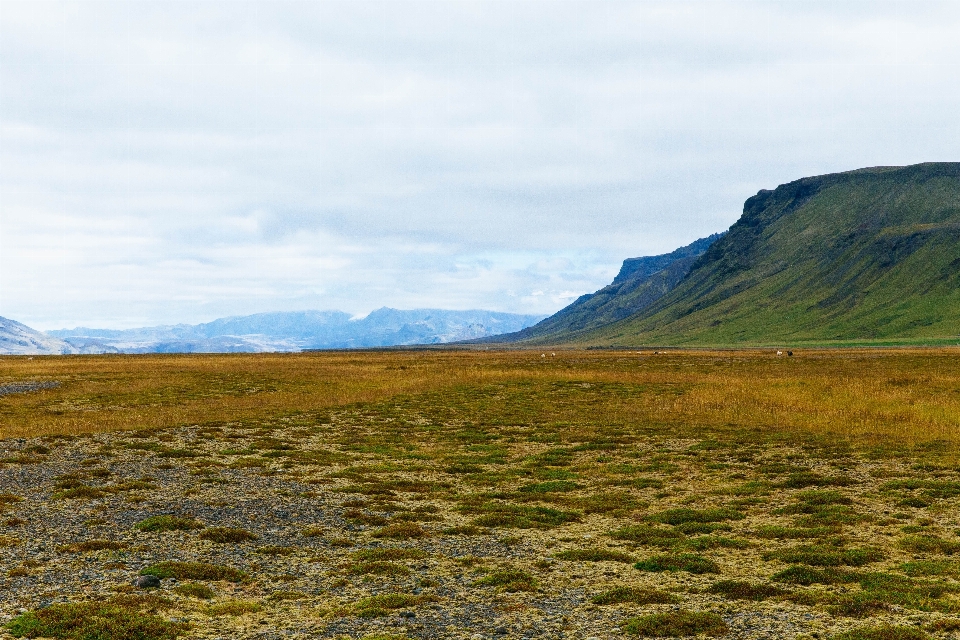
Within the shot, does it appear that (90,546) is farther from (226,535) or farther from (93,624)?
(93,624)

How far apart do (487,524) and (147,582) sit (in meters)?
8.88

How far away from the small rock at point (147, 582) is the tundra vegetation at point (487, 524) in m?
0.04

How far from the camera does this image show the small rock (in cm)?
1441

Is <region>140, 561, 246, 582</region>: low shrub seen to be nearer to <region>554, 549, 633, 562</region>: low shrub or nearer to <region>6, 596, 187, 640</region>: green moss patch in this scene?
<region>6, 596, 187, 640</region>: green moss patch

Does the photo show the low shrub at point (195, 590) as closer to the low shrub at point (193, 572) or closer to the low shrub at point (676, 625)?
the low shrub at point (193, 572)

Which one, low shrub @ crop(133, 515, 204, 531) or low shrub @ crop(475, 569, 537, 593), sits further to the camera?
low shrub @ crop(133, 515, 204, 531)

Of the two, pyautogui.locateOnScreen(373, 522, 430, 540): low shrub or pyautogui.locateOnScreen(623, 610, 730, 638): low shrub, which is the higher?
pyautogui.locateOnScreen(623, 610, 730, 638): low shrub

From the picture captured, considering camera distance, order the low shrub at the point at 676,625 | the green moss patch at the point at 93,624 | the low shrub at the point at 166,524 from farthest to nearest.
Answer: the low shrub at the point at 166,524 < the low shrub at the point at 676,625 < the green moss patch at the point at 93,624

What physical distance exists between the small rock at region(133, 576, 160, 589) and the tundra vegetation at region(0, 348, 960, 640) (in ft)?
0.13

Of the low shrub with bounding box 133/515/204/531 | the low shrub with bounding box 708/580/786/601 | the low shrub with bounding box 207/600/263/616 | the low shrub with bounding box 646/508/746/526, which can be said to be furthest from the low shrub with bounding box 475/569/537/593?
the low shrub with bounding box 133/515/204/531

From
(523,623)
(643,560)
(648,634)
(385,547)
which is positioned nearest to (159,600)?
(385,547)

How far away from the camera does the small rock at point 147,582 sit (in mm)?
14406

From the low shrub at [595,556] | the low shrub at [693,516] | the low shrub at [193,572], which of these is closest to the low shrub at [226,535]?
the low shrub at [193,572]

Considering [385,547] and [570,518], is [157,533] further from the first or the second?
[570,518]
